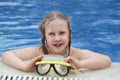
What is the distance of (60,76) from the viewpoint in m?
3.37

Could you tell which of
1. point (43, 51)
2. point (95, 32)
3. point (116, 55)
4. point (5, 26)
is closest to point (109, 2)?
point (95, 32)

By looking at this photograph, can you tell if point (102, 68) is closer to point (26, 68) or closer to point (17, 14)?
point (26, 68)

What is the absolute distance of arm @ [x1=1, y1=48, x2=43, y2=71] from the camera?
352cm

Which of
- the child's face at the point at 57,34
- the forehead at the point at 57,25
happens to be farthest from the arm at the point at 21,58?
the forehead at the point at 57,25

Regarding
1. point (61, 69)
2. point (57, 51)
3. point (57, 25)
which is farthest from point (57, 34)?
point (61, 69)

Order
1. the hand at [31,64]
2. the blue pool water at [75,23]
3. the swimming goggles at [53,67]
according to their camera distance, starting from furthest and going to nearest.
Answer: the blue pool water at [75,23], the hand at [31,64], the swimming goggles at [53,67]

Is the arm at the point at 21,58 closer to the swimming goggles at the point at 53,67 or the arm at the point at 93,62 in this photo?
the swimming goggles at the point at 53,67

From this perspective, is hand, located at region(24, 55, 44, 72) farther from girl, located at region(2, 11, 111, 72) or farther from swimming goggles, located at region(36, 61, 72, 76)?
swimming goggles, located at region(36, 61, 72, 76)

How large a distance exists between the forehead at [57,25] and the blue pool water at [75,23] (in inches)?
92.7

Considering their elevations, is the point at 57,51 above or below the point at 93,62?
above

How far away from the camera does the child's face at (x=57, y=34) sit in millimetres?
3573

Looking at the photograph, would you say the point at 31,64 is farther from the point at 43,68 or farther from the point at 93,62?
the point at 93,62

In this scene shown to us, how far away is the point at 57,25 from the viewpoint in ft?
11.8

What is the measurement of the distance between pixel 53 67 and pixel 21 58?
0.73 meters
